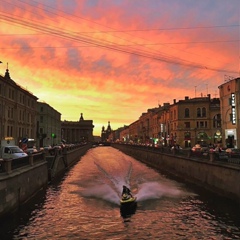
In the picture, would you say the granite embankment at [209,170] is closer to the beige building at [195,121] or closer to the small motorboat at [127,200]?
the small motorboat at [127,200]

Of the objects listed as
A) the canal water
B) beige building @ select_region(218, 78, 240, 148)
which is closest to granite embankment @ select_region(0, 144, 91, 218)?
the canal water

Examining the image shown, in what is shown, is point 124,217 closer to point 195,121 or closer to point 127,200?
point 127,200

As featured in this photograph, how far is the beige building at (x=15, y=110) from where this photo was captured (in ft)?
189

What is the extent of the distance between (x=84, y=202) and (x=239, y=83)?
125 feet

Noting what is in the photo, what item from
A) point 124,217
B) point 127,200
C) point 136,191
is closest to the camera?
point 124,217

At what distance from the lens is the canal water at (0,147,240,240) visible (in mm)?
16500

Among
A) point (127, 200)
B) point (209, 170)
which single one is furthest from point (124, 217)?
point (209, 170)

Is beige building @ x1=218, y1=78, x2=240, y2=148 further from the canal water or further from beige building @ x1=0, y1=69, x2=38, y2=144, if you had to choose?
beige building @ x1=0, y1=69, x2=38, y2=144

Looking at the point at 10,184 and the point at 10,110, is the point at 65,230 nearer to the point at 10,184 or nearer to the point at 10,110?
the point at 10,184

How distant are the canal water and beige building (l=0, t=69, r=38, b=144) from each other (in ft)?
110

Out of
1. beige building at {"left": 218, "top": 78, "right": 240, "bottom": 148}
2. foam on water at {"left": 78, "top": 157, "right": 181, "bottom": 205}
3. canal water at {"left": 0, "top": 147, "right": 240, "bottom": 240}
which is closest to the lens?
canal water at {"left": 0, "top": 147, "right": 240, "bottom": 240}

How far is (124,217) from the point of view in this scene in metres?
19.6

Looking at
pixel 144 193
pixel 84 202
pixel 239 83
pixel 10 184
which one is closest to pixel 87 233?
pixel 10 184

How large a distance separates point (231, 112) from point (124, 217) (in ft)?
133
